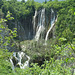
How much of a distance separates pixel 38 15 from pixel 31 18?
1.81 metres

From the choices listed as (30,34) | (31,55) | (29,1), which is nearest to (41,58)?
(31,55)

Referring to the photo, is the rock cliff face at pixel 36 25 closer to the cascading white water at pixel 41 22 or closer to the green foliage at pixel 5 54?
the cascading white water at pixel 41 22

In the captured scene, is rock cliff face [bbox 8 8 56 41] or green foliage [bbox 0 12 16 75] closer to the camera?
green foliage [bbox 0 12 16 75]

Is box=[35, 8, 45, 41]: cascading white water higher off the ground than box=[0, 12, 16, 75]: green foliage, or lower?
lower

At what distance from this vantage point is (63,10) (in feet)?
62.6

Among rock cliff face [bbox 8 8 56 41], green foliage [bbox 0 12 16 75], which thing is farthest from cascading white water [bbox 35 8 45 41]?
green foliage [bbox 0 12 16 75]

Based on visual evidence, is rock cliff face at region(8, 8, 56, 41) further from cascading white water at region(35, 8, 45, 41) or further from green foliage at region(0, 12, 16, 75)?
green foliage at region(0, 12, 16, 75)

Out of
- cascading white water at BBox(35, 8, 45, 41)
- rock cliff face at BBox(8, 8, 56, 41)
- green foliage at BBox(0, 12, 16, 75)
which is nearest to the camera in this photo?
green foliage at BBox(0, 12, 16, 75)

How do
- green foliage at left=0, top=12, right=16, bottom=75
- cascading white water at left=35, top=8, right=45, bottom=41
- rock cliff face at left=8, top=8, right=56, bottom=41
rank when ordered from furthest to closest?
rock cliff face at left=8, top=8, right=56, bottom=41, cascading white water at left=35, top=8, right=45, bottom=41, green foliage at left=0, top=12, right=16, bottom=75

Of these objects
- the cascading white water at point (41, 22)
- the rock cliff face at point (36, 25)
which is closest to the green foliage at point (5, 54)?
the rock cliff face at point (36, 25)

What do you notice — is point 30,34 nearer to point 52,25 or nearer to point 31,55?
point 52,25

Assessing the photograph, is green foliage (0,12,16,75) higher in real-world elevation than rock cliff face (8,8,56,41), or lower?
higher

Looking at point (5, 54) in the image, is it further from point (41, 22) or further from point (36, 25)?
point (36, 25)

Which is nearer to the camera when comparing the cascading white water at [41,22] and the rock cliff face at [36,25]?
the cascading white water at [41,22]
